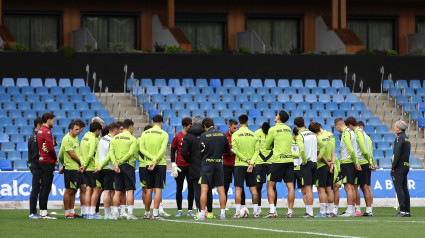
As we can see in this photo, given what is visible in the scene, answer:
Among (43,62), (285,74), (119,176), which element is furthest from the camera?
(285,74)

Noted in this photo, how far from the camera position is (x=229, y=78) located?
32.1m

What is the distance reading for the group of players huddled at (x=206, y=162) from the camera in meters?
16.0

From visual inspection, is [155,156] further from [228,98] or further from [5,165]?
[228,98]

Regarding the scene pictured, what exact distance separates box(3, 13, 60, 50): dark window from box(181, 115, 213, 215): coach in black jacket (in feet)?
63.9

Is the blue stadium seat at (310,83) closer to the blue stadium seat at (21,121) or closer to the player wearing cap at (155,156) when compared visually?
the blue stadium seat at (21,121)

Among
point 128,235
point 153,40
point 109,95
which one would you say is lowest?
point 128,235

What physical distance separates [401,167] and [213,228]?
5195 millimetres

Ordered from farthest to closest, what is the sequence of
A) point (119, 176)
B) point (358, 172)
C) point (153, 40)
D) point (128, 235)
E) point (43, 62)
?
point (153, 40) < point (43, 62) < point (358, 172) < point (119, 176) < point (128, 235)

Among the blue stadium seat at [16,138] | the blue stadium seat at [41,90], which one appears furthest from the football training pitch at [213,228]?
the blue stadium seat at [41,90]

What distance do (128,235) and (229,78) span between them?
65.5 feet

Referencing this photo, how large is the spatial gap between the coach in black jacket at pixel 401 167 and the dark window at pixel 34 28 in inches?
829

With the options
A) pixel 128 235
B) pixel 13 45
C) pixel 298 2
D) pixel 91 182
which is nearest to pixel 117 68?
pixel 13 45

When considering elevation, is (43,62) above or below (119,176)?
above

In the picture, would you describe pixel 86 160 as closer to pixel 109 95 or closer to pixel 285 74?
pixel 109 95
